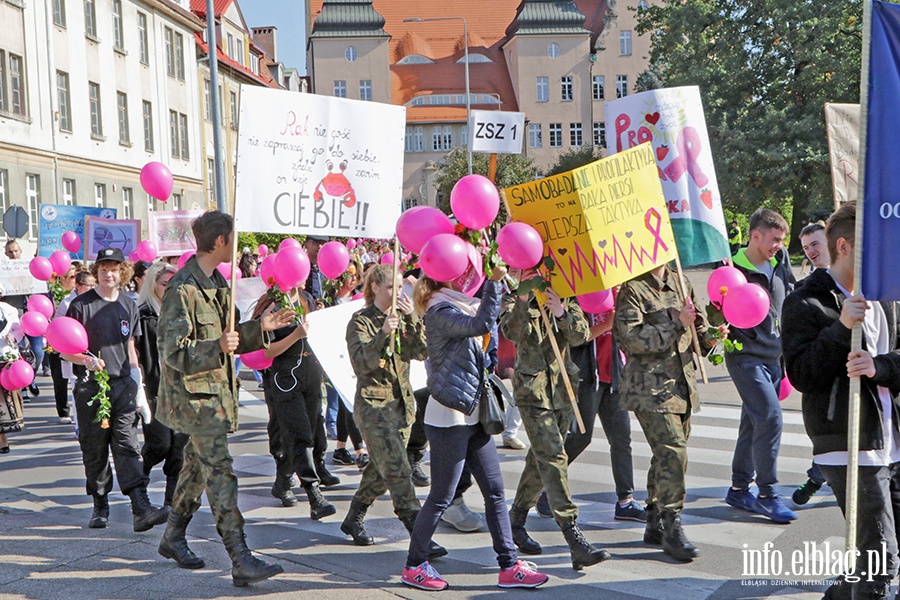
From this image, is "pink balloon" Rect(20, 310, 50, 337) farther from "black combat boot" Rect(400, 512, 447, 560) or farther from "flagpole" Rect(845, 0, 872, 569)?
"flagpole" Rect(845, 0, 872, 569)

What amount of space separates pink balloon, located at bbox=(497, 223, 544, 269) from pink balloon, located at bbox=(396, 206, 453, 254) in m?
0.39

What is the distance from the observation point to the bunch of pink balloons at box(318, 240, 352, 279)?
699 centimetres

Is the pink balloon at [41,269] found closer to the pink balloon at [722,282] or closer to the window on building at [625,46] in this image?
the pink balloon at [722,282]

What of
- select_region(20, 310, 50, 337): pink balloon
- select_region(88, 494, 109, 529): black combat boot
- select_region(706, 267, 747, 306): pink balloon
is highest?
select_region(706, 267, 747, 306): pink balloon

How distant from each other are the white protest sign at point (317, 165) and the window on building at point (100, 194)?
2900 cm

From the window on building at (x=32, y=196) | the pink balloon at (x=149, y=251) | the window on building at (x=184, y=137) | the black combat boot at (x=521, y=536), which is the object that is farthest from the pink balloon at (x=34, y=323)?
the window on building at (x=184, y=137)

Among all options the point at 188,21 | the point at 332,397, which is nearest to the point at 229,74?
the point at 188,21

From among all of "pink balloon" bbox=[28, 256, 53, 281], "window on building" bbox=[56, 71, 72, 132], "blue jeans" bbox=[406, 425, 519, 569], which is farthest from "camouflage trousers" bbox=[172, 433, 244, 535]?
"window on building" bbox=[56, 71, 72, 132]

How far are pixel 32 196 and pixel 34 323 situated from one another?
21688mm

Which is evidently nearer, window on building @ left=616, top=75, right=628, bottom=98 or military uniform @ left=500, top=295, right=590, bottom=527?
military uniform @ left=500, top=295, right=590, bottom=527

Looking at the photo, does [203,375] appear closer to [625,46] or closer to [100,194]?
[100,194]

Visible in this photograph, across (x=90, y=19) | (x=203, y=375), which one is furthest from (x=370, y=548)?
→ (x=90, y=19)

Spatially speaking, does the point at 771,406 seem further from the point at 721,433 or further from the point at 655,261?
the point at 721,433

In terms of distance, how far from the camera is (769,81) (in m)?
36.3
